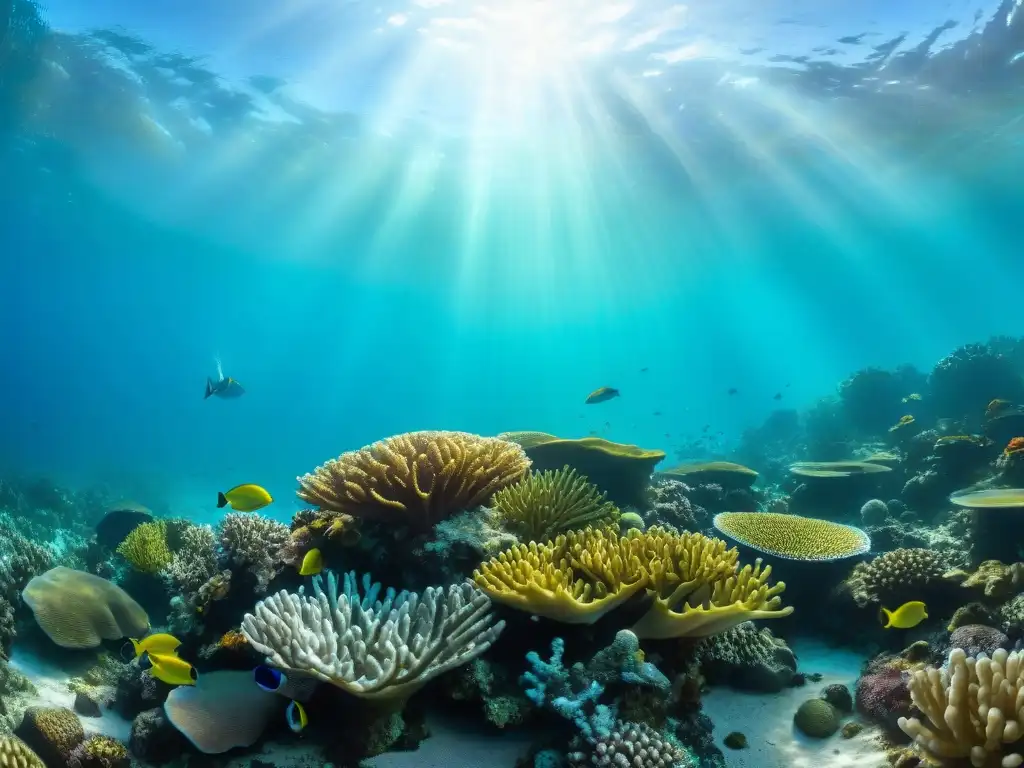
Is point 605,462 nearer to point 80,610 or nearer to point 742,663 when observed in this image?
point 742,663

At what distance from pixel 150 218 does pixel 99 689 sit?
4513 centimetres

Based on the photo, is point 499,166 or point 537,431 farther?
point 499,166

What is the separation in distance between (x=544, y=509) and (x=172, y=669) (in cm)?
315

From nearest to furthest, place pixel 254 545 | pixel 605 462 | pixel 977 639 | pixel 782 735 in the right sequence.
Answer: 1. pixel 782 735
2. pixel 977 639
3. pixel 254 545
4. pixel 605 462

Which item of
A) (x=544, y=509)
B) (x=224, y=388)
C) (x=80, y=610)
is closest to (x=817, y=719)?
(x=544, y=509)

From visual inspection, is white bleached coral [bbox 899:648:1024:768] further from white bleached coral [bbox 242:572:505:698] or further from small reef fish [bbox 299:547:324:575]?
small reef fish [bbox 299:547:324:575]

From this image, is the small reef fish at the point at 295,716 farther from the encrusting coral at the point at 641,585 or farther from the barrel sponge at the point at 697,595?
the barrel sponge at the point at 697,595

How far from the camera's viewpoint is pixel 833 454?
1623 cm

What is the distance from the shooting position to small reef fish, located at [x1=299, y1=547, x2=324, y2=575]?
4.67 meters

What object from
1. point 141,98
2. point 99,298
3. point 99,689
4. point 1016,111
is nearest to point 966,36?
point 1016,111

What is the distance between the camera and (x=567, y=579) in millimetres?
3805

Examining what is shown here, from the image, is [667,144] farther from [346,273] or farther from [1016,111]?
[346,273]

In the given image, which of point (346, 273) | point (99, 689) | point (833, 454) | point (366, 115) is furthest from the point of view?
point (346, 273)

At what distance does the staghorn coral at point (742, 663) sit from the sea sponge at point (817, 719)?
373 millimetres
